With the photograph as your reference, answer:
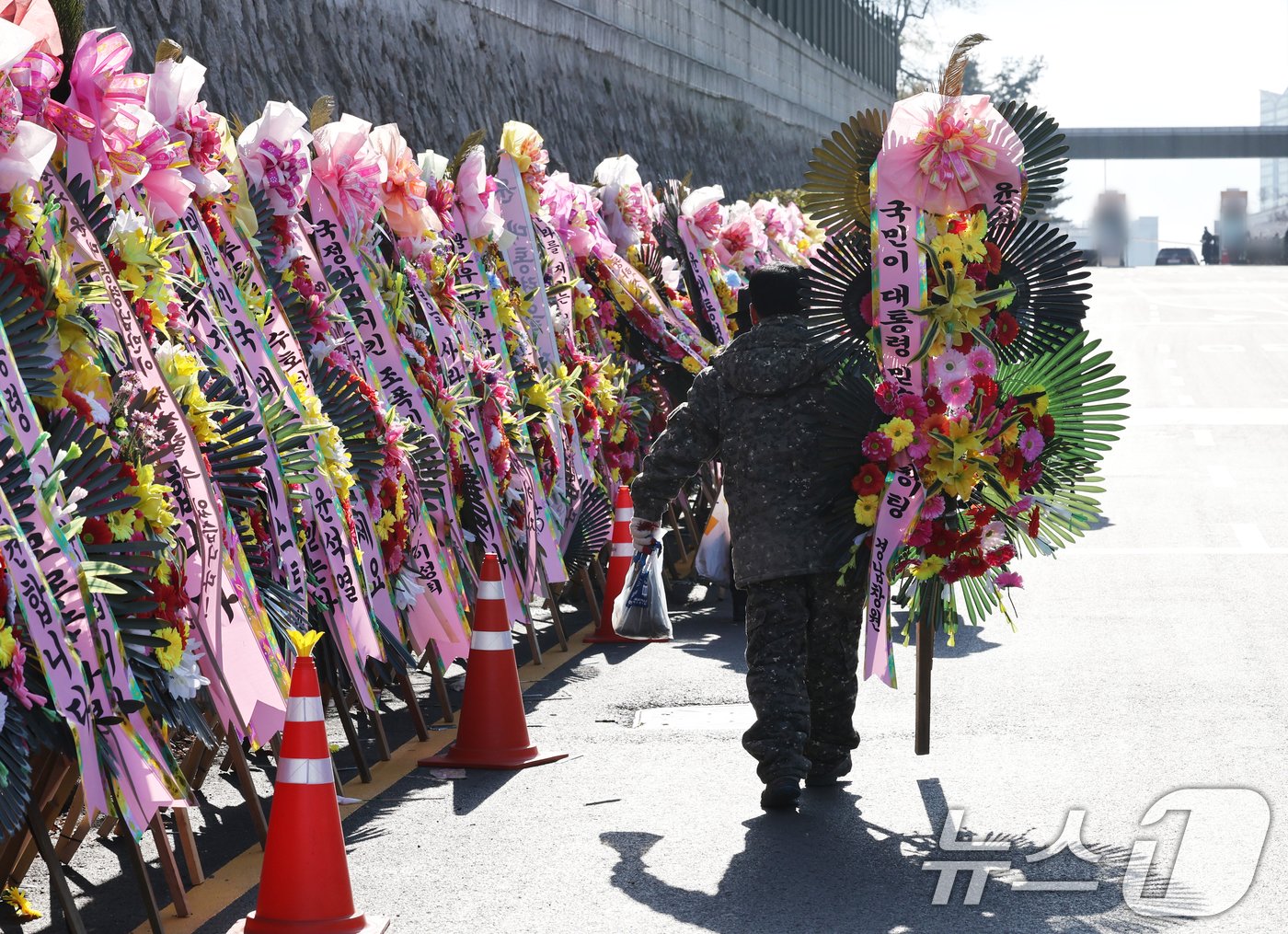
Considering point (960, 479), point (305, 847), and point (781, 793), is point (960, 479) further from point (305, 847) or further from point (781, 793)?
point (305, 847)

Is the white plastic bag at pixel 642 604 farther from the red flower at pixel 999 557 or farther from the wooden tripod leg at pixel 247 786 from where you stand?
the wooden tripod leg at pixel 247 786

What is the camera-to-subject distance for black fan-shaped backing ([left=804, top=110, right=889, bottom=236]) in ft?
22.9

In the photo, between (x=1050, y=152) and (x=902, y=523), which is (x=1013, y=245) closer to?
(x=1050, y=152)

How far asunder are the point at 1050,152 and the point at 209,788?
161 inches

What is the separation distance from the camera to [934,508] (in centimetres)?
671

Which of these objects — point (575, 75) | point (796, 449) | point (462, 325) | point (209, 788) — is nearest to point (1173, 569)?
point (462, 325)

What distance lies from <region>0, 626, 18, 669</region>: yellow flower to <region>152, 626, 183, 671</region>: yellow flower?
67 cm

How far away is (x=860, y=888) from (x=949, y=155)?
2.66 meters

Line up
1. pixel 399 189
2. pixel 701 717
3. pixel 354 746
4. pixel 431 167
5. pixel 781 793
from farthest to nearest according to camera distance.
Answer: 1. pixel 431 167
2. pixel 399 189
3. pixel 701 717
4. pixel 354 746
5. pixel 781 793

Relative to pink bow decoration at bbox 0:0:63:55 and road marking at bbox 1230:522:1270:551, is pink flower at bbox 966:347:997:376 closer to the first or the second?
pink bow decoration at bbox 0:0:63:55

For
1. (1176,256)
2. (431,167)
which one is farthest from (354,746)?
(1176,256)

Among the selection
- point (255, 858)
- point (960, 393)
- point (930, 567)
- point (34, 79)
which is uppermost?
point (34, 79)

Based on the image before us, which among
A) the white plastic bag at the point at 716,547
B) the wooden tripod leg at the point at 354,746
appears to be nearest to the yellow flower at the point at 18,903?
the wooden tripod leg at the point at 354,746

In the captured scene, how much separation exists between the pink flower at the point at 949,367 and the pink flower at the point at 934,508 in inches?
16.6
